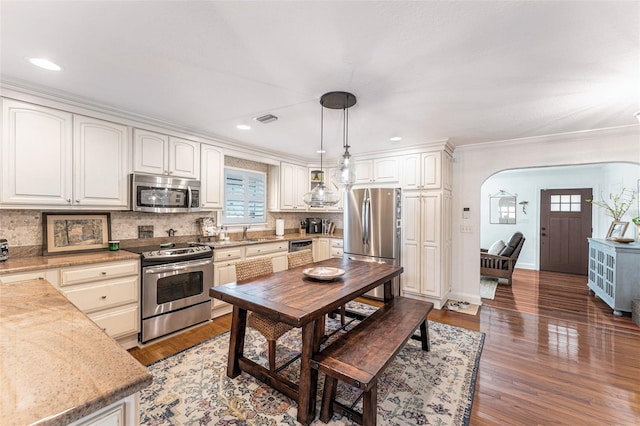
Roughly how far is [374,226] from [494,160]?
204 cm

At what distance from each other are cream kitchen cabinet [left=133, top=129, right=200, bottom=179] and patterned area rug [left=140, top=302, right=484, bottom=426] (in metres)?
2.04

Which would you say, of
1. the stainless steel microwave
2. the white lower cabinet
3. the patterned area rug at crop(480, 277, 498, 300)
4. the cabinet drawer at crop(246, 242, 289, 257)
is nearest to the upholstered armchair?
the patterned area rug at crop(480, 277, 498, 300)

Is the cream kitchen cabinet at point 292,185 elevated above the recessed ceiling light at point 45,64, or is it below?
below

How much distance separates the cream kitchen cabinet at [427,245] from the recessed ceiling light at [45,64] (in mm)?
4085

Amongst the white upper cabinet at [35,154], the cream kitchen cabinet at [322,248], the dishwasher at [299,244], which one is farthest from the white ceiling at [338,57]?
the cream kitchen cabinet at [322,248]

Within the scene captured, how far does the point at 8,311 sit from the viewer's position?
126 centimetres

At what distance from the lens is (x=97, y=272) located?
254cm

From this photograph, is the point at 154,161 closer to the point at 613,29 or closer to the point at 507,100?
the point at 507,100

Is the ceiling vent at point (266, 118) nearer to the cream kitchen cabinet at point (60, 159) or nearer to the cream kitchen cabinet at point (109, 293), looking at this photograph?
the cream kitchen cabinet at point (60, 159)

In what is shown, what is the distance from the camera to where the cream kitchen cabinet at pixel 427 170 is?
3949mm

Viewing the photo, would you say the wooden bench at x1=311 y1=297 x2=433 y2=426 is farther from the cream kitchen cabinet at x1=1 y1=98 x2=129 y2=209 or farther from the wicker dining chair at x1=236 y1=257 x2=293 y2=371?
the cream kitchen cabinet at x1=1 y1=98 x2=129 y2=209

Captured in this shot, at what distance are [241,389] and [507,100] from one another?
346 centimetres

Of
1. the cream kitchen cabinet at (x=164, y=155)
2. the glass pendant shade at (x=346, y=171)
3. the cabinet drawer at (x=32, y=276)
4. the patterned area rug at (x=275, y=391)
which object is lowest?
the patterned area rug at (x=275, y=391)

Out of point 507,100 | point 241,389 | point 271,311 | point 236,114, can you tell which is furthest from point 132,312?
point 507,100
